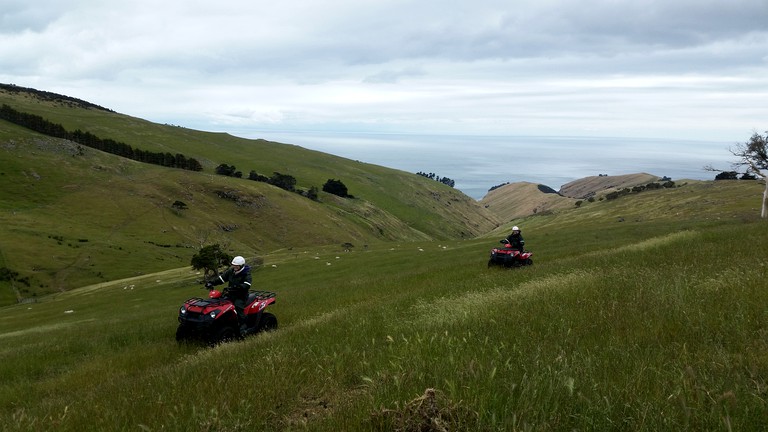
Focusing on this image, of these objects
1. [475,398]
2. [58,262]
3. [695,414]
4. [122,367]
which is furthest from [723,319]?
[58,262]

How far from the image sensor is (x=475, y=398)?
4.13 metres

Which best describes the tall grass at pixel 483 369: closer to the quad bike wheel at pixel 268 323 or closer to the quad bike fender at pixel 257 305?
the quad bike fender at pixel 257 305

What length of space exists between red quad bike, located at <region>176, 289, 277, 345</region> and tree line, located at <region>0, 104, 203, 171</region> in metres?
156

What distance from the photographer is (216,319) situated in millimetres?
11812

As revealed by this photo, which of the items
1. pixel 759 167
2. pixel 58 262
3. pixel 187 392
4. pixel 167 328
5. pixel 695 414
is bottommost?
pixel 58 262

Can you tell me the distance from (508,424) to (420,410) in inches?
29.5

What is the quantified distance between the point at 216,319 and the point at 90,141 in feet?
572

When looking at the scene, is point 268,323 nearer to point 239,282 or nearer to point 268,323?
point 268,323

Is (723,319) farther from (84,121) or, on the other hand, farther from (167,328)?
(84,121)

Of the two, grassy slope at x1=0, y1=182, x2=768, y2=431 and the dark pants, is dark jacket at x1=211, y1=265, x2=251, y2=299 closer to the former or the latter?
the dark pants

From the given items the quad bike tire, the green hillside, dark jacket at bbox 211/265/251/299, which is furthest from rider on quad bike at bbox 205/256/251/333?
the green hillside

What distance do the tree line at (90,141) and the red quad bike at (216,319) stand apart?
15581 centimetres

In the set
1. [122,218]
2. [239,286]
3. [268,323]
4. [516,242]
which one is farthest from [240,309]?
[122,218]

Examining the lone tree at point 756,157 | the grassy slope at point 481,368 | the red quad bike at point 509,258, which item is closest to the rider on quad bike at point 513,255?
the red quad bike at point 509,258
